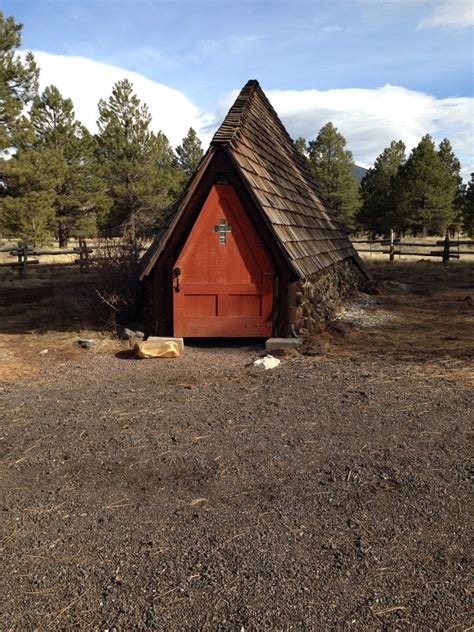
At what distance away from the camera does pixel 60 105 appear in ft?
104

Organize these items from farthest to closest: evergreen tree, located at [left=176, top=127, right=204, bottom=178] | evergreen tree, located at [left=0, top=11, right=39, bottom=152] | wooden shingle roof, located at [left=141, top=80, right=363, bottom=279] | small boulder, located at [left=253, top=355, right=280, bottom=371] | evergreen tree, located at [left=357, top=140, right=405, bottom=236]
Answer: evergreen tree, located at [left=176, top=127, right=204, bottom=178]
evergreen tree, located at [left=357, top=140, right=405, bottom=236]
evergreen tree, located at [left=0, top=11, right=39, bottom=152]
wooden shingle roof, located at [left=141, top=80, right=363, bottom=279]
small boulder, located at [left=253, top=355, right=280, bottom=371]

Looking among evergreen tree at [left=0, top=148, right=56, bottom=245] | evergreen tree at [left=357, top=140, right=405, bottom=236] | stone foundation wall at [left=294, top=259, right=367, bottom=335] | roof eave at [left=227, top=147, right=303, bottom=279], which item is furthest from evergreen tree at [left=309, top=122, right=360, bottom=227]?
roof eave at [left=227, top=147, right=303, bottom=279]

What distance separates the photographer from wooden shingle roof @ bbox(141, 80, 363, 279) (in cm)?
810

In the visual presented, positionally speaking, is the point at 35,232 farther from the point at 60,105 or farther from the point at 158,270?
the point at 158,270

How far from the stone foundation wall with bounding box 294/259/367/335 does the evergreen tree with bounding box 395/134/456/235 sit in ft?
91.3

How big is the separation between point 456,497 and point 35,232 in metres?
25.9

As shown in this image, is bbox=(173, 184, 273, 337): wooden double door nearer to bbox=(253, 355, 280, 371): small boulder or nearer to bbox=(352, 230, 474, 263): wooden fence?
bbox=(253, 355, 280, 371): small boulder

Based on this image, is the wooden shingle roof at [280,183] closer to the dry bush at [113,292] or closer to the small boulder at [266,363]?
the small boulder at [266,363]

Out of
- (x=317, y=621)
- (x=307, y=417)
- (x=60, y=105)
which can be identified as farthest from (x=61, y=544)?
(x=60, y=105)

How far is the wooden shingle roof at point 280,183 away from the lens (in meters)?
8.27

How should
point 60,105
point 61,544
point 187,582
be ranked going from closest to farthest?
point 187,582, point 61,544, point 60,105

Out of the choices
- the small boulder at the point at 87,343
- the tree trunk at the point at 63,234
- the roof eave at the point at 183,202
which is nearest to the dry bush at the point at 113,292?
the small boulder at the point at 87,343

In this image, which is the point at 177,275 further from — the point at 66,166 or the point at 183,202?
the point at 66,166

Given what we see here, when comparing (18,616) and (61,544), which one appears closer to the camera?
(18,616)
